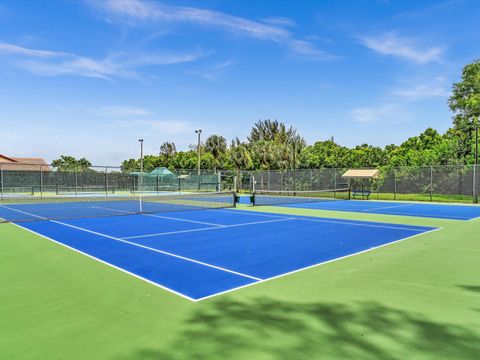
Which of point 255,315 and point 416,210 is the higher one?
point 255,315

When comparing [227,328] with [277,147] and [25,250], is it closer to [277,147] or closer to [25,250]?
[25,250]

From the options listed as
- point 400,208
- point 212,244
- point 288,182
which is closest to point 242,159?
point 288,182

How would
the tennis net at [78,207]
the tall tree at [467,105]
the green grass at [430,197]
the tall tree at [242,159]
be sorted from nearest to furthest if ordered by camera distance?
the tennis net at [78,207] → the green grass at [430,197] → the tall tree at [467,105] → the tall tree at [242,159]

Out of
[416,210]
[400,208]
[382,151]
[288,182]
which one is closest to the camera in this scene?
[416,210]

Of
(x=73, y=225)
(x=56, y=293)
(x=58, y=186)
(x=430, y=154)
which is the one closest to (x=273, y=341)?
(x=56, y=293)

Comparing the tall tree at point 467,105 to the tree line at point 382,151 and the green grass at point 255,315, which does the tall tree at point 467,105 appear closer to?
the tree line at point 382,151

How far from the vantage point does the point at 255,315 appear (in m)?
4.38

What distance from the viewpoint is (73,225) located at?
12.9 metres

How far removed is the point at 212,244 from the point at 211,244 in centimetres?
2

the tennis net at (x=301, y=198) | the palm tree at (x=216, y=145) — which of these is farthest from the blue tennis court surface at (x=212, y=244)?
the palm tree at (x=216, y=145)

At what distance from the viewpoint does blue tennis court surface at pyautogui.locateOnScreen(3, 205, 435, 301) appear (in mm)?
6176

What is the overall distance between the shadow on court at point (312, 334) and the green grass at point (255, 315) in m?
0.01

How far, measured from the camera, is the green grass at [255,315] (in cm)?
352

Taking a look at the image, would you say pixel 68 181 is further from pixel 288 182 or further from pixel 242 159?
pixel 242 159
